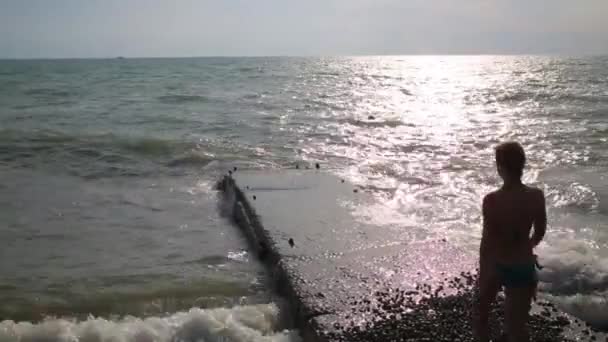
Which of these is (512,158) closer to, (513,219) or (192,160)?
(513,219)

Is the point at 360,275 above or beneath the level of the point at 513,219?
beneath

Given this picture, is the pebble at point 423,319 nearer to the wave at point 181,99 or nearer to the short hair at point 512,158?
the short hair at point 512,158

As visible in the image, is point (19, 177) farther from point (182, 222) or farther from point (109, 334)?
point (109, 334)

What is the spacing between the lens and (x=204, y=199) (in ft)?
29.7

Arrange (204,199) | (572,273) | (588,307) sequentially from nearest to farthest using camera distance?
1. (588,307)
2. (572,273)
3. (204,199)

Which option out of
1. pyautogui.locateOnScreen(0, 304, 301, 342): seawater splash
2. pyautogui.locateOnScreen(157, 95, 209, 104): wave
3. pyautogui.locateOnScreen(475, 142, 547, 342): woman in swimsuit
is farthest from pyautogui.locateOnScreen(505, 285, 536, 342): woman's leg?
pyautogui.locateOnScreen(157, 95, 209, 104): wave

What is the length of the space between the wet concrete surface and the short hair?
1.41 metres

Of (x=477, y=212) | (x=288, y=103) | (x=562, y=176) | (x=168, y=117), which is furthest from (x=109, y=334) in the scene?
(x=288, y=103)

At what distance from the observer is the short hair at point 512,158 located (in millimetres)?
3365

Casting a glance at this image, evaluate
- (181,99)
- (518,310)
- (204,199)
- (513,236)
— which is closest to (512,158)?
(513,236)

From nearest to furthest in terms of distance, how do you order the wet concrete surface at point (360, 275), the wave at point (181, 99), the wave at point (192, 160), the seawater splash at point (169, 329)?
the wet concrete surface at point (360, 275) → the seawater splash at point (169, 329) → the wave at point (192, 160) → the wave at point (181, 99)

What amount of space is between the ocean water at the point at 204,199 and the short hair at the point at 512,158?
2147 millimetres

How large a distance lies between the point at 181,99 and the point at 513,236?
24.4 meters

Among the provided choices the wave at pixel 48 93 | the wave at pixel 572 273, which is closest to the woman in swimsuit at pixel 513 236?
the wave at pixel 572 273
